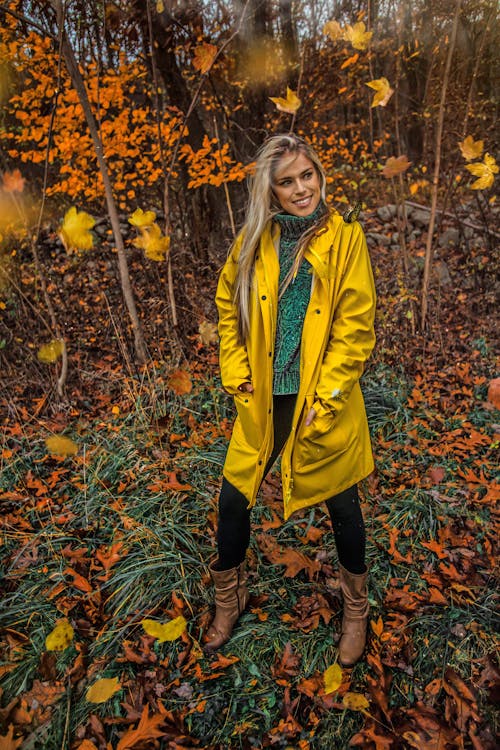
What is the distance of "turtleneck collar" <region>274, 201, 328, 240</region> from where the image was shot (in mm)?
1669

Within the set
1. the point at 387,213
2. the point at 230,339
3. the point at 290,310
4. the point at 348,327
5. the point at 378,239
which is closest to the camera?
the point at 348,327

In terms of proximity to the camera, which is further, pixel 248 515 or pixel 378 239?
pixel 378 239

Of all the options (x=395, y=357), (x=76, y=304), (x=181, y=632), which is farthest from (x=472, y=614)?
(x=76, y=304)

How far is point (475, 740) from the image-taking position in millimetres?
1566

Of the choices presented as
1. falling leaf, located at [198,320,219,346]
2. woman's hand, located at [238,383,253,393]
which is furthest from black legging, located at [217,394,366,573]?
falling leaf, located at [198,320,219,346]

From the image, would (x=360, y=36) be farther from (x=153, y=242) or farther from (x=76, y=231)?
(x=76, y=231)

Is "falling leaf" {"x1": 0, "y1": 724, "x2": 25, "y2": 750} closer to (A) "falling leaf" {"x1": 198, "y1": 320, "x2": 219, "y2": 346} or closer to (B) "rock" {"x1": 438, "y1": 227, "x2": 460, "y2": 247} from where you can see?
(A) "falling leaf" {"x1": 198, "y1": 320, "x2": 219, "y2": 346}

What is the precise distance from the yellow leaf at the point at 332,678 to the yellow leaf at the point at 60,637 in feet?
3.59

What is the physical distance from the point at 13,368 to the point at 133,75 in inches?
153

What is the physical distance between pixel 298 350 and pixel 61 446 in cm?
218

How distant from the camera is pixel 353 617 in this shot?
75.1 inches

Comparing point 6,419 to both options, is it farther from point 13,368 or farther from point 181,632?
point 181,632

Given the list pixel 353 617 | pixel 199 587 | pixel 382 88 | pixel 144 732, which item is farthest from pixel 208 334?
pixel 144 732

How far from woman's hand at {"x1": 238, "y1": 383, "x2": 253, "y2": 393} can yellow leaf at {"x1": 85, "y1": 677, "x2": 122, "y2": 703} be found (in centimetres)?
127
